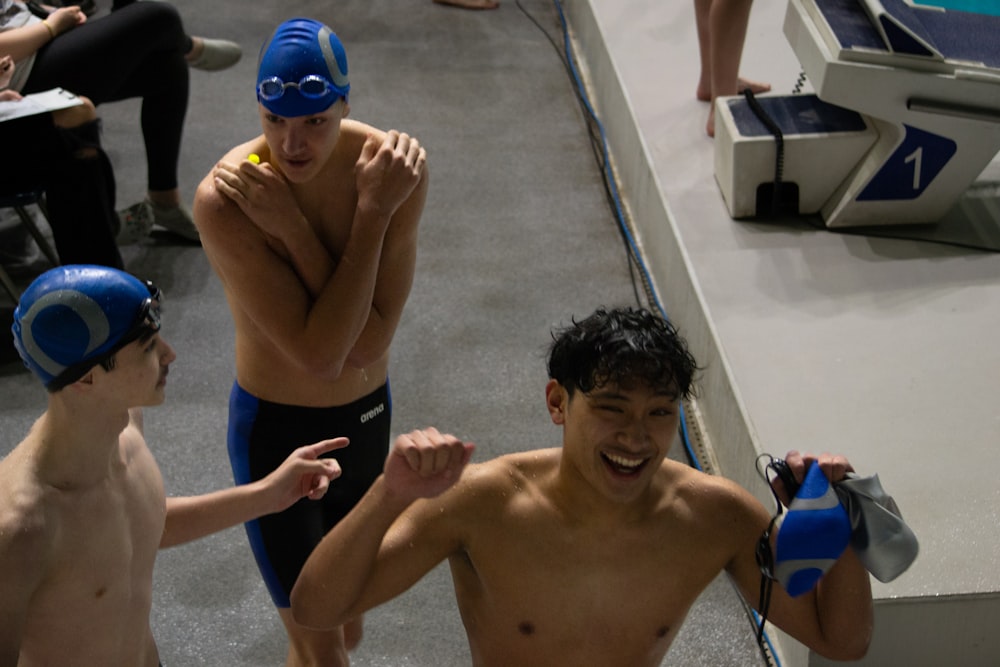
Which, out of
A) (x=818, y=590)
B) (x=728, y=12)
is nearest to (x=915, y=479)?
(x=818, y=590)

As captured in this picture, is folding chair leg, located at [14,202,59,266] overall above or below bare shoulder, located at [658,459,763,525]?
below

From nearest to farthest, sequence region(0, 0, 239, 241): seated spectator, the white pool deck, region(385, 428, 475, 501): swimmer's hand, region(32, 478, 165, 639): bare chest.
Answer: region(385, 428, 475, 501): swimmer's hand → region(32, 478, 165, 639): bare chest → the white pool deck → region(0, 0, 239, 241): seated spectator

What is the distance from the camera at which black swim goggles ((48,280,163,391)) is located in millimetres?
1560

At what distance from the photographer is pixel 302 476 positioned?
1854mm

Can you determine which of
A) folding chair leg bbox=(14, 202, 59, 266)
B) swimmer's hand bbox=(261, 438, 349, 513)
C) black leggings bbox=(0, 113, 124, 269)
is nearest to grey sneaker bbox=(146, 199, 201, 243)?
folding chair leg bbox=(14, 202, 59, 266)

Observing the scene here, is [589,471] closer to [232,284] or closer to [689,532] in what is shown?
[689,532]

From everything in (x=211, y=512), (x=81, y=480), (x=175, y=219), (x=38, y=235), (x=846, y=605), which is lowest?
(x=175, y=219)

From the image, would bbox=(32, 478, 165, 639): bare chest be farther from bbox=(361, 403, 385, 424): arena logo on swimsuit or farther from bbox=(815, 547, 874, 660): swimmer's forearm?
bbox=(815, 547, 874, 660): swimmer's forearm

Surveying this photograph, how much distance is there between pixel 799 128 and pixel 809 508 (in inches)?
96.7

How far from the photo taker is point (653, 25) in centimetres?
547

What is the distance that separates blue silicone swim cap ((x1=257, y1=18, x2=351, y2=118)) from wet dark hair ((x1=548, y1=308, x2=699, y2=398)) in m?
0.60

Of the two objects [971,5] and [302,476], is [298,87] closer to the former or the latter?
[302,476]

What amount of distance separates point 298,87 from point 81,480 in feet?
2.43

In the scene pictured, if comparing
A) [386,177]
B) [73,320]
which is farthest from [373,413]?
[73,320]
